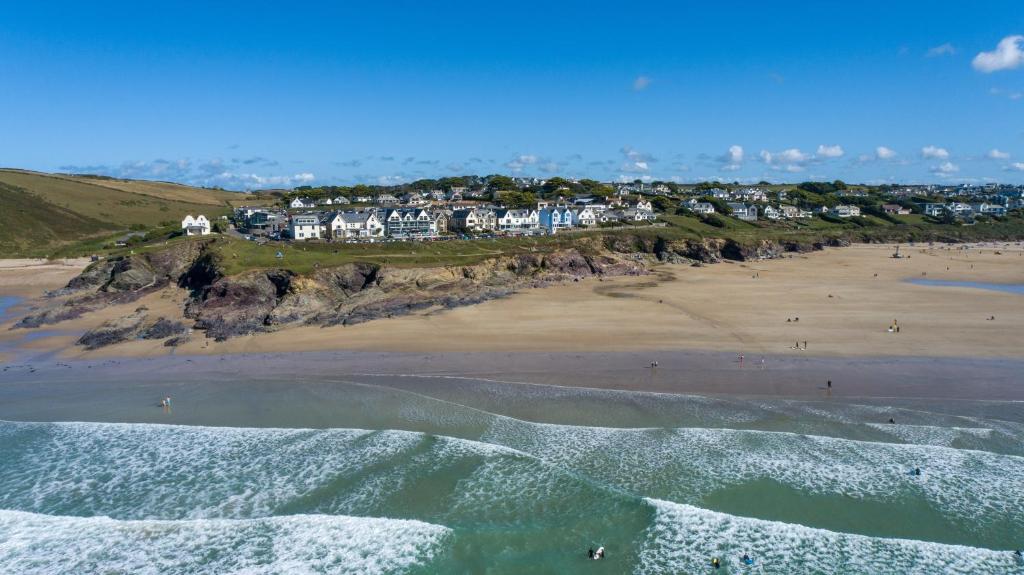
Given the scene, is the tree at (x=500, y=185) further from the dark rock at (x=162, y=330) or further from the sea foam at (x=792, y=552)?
the sea foam at (x=792, y=552)

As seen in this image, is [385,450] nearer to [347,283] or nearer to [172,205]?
[347,283]

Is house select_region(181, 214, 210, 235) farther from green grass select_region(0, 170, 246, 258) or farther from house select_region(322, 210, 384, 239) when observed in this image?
house select_region(322, 210, 384, 239)

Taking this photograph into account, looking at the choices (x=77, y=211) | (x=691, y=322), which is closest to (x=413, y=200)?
(x=77, y=211)

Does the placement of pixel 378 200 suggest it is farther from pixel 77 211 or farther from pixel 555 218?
pixel 77 211

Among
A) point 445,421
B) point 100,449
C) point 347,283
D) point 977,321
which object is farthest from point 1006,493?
point 347,283

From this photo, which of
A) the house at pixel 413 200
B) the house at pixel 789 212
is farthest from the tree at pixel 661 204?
the house at pixel 413 200

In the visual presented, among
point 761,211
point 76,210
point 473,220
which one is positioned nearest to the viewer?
point 473,220
